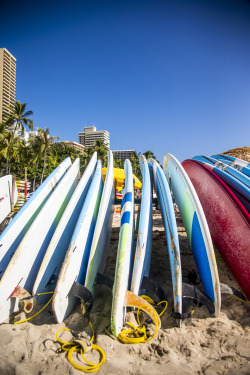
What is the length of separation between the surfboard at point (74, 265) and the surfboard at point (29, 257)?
1.54ft

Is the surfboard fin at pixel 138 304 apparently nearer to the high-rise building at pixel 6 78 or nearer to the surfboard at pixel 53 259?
the surfboard at pixel 53 259

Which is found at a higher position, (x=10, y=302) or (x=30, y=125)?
(x=30, y=125)

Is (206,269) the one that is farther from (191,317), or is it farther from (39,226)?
(39,226)

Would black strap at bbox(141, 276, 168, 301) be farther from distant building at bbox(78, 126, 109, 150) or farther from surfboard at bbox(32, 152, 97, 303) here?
distant building at bbox(78, 126, 109, 150)

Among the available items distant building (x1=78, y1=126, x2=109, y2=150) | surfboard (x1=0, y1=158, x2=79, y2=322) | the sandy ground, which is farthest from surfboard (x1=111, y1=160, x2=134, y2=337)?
distant building (x1=78, y1=126, x2=109, y2=150)

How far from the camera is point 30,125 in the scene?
19.0 metres

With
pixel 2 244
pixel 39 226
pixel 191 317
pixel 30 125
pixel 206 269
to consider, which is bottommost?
pixel 191 317

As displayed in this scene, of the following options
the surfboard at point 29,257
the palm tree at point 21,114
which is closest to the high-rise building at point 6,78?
the palm tree at point 21,114

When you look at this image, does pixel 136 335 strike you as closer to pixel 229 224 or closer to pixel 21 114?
pixel 229 224

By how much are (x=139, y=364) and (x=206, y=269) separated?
1.08 m

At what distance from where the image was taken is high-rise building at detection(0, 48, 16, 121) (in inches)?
2521

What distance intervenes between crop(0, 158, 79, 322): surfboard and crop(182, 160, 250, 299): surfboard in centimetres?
219

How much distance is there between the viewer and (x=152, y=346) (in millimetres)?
1723

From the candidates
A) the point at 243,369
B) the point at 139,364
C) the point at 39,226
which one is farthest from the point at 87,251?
the point at 243,369
